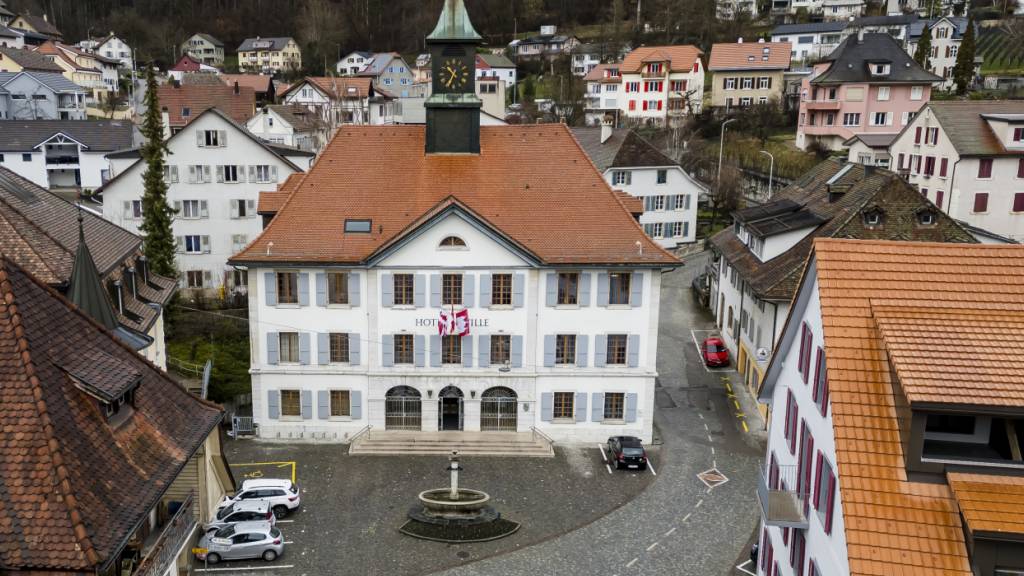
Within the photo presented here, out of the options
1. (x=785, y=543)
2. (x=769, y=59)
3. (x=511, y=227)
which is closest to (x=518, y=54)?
(x=769, y=59)

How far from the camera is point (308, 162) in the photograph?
6512 centimetres

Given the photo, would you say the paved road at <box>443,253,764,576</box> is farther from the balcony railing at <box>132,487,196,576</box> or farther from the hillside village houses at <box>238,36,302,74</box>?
the hillside village houses at <box>238,36,302,74</box>

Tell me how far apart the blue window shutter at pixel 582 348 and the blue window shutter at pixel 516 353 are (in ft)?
8.41

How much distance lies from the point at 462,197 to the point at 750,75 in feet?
236

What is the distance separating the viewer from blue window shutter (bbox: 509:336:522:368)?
3903 cm

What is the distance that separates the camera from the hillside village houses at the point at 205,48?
169500 millimetres

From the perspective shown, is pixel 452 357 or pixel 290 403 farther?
pixel 290 403

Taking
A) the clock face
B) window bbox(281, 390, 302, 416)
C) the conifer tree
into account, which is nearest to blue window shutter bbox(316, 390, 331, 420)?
window bbox(281, 390, 302, 416)

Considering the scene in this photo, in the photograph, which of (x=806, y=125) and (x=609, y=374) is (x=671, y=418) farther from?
(x=806, y=125)

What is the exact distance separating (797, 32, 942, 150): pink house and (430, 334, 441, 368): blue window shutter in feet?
194

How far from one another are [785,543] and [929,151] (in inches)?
1860

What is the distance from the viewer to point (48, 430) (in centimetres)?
1728

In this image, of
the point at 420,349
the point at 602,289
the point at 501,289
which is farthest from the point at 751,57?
the point at 420,349

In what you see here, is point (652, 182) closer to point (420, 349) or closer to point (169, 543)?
point (420, 349)
